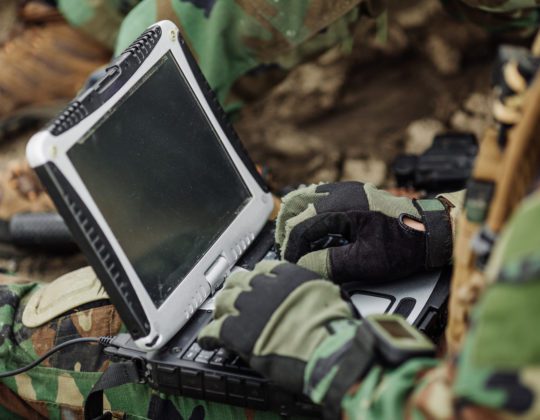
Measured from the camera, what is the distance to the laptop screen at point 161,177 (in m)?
0.94

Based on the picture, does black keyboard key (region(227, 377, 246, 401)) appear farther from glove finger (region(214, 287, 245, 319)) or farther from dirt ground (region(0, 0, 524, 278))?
dirt ground (region(0, 0, 524, 278))

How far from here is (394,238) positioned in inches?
40.9

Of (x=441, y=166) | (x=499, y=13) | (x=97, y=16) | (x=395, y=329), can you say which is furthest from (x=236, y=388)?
(x=97, y=16)

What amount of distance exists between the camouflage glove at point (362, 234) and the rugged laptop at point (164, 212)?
4 centimetres

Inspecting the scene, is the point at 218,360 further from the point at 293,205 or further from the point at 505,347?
the point at 505,347

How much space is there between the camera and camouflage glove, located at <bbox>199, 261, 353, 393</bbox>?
2.84 feet

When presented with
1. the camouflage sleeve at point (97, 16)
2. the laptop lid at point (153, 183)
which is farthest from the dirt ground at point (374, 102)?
the laptop lid at point (153, 183)

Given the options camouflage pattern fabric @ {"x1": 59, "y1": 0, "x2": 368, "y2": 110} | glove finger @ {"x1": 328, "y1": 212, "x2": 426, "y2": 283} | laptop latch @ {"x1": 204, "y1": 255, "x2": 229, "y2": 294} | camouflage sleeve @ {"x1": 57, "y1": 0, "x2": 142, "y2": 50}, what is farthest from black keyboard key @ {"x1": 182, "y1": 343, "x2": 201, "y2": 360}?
camouflage sleeve @ {"x1": 57, "y1": 0, "x2": 142, "y2": 50}

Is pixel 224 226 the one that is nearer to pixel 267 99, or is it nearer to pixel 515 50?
pixel 515 50

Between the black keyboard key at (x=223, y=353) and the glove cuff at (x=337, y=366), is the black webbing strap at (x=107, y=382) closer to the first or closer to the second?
the black keyboard key at (x=223, y=353)

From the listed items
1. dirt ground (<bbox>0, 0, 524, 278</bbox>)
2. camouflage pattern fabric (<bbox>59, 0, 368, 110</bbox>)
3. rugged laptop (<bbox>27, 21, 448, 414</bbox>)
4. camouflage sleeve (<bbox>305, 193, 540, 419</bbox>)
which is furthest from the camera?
dirt ground (<bbox>0, 0, 524, 278</bbox>)

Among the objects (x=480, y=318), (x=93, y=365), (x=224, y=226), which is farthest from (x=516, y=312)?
(x=93, y=365)

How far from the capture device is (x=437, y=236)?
3.42 feet

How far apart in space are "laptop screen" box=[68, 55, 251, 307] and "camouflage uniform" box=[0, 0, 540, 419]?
195mm
